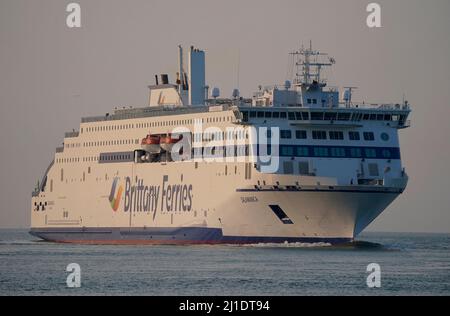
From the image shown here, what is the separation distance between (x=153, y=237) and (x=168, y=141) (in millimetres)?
5568

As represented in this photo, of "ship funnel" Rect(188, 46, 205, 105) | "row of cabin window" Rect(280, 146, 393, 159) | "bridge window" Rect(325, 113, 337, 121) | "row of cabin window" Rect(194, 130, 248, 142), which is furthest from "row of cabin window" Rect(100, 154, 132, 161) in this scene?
"bridge window" Rect(325, 113, 337, 121)

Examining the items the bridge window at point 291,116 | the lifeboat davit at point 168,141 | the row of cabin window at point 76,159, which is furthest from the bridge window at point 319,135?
the row of cabin window at point 76,159

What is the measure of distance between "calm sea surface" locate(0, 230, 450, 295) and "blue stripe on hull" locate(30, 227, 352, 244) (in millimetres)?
477

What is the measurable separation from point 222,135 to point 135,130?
1028cm

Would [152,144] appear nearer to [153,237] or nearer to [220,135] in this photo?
A: [153,237]

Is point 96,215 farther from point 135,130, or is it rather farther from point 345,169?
point 345,169

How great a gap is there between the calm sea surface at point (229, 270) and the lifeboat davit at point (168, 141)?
247 inches

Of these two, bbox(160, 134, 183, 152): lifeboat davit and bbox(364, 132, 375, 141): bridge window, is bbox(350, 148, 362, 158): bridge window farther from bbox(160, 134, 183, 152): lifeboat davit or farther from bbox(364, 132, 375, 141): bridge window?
bbox(160, 134, 183, 152): lifeboat davit

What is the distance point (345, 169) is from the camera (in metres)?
78.6

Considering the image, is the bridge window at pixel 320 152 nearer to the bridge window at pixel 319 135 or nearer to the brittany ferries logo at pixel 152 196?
the bridge window at pixel 319 135

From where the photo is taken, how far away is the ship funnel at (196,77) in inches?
3612
